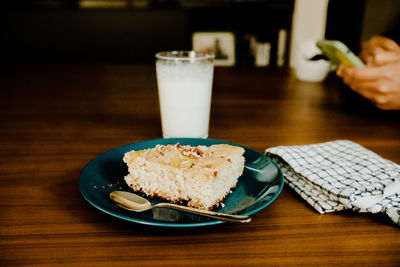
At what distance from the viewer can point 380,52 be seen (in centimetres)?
117

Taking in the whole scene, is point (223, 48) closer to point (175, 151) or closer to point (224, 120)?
point (224, 120)

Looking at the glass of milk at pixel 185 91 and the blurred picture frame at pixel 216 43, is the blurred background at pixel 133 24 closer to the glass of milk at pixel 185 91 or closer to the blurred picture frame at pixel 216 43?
the blurred picture frame at pixel 216 43

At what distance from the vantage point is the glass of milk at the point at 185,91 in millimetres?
810

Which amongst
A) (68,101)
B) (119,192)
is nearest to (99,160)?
(119,192)

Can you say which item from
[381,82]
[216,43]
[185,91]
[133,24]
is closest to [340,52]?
[381,82]

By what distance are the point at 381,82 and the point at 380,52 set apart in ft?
0.61

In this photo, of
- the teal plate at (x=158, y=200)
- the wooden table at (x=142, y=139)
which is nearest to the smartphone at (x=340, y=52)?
the wooden table at (x=142, y=139)

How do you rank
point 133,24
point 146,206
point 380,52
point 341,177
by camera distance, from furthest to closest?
point 133,24
point 380,52
point 341,177
point 146,206

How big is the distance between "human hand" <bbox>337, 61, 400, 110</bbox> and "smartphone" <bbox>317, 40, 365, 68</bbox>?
4 centimetres

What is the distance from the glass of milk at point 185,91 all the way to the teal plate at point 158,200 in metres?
0.12

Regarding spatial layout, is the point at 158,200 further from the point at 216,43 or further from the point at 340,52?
the point at 216,43

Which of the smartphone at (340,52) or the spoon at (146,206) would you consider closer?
the spoon at (146,206)

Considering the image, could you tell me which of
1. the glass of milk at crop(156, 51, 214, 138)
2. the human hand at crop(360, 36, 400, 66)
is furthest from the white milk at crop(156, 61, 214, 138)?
the human hand at crop(360, 36, 400, 66)

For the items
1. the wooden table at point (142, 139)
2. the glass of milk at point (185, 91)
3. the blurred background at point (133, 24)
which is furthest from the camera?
the blurred background at point (133, 24)
